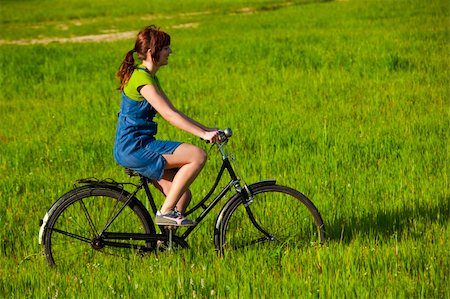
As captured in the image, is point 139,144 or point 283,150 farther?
point 283,150

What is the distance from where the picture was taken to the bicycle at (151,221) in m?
6.25

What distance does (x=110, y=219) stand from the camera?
6367mm

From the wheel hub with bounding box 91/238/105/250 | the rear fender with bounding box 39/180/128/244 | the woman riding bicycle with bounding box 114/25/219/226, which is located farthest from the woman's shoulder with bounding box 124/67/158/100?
the wheel hub with bounding box 91/238/105/250

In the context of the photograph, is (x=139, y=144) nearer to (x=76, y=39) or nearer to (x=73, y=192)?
(x=73, y=192)

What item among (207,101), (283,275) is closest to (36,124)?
(207,101)

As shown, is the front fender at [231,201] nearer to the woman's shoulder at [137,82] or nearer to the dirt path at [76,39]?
the woman's shoulder at [137,82]

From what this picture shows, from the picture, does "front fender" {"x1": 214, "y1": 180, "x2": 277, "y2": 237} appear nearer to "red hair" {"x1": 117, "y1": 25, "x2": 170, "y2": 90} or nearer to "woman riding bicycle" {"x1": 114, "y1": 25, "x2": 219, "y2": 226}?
"woman riding bicycle" {"x1": 114, "y1": 25, "x2": 219, "y2": 226}

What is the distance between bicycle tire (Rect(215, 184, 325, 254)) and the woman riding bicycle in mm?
361

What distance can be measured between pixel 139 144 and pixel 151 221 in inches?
28.4

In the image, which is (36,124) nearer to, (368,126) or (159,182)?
(368,126)

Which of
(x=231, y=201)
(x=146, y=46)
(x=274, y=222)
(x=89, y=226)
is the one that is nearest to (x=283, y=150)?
(x=274, y=222)

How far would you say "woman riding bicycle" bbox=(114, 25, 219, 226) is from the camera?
6027 millimetres

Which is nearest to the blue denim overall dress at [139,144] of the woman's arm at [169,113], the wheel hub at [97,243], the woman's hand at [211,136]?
the woman's arm at [169,113]

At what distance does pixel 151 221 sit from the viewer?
641 cm
